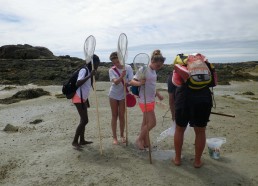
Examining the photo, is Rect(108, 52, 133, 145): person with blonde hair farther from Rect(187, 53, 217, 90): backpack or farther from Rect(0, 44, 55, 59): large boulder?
Rect(0, 44, 55, 59): large boulder

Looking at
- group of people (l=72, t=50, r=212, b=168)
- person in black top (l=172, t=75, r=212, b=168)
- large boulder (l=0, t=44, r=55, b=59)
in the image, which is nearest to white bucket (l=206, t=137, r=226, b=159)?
group of people (l=72, t=50, r=212, b=168)

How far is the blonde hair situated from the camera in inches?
232

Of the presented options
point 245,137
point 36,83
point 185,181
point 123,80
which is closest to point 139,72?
point 123,80

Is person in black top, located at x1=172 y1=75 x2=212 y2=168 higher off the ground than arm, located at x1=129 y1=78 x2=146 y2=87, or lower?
lower

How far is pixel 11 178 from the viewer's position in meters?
5.49

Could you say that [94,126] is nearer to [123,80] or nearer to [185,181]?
[123,80]

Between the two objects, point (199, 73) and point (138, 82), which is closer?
point (199, 73)

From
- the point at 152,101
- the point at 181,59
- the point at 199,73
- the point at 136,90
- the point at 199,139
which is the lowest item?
the point at 199,139

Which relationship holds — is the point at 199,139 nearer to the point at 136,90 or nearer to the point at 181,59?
the point at 181,59

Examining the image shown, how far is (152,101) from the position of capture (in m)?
6.14

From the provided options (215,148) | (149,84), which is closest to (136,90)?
(149,84)

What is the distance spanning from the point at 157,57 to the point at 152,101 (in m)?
0.83

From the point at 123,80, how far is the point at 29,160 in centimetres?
233

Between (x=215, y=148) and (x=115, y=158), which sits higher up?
(x=215, y=148)
